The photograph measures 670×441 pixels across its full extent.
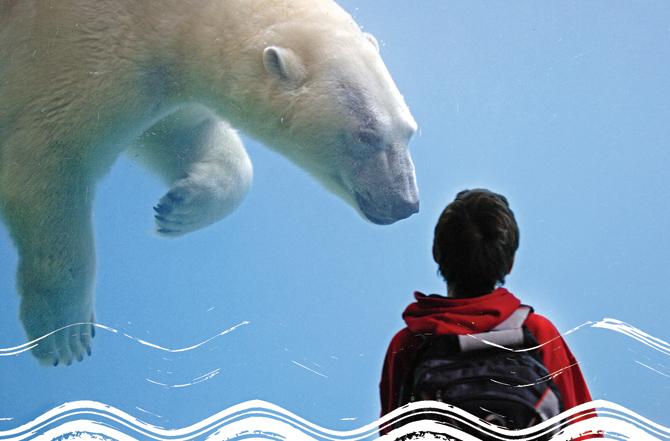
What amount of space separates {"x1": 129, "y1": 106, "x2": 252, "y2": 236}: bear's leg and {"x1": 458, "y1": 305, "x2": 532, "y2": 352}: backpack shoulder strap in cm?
142

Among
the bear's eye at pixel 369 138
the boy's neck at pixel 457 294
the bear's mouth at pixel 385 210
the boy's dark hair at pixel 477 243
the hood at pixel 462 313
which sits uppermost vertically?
the bear's eye at pixel 369 138

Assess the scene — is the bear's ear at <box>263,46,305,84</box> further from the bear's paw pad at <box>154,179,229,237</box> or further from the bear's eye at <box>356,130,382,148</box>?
the bear's paw pad at <box>154,179,229,237</box>

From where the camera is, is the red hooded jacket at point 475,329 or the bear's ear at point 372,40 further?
the bear's ear at point 372,40

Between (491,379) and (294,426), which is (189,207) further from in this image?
(491,379)

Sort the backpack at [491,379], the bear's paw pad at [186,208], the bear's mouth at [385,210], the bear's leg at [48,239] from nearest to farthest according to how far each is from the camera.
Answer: the backpack at [491,379], the bear's mouth at [385,210], the bear's leg at [48,239], the bear's paw pad at [186,208]

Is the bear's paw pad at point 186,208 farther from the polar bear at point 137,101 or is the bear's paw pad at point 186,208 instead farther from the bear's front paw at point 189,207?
the polar bear at point 137,101

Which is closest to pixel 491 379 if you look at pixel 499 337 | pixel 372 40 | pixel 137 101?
pixel 499 337

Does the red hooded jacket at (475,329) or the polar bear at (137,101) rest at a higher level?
the polar bear at (137,101)

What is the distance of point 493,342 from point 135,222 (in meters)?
1.54

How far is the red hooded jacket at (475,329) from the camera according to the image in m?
0.94

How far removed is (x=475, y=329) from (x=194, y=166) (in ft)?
4.98

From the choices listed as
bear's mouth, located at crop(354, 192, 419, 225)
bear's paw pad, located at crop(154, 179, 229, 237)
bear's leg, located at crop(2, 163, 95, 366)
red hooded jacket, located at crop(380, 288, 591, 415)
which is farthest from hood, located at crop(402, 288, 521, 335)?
bear's paw pad, located at crop(154, 179, 229, 237)

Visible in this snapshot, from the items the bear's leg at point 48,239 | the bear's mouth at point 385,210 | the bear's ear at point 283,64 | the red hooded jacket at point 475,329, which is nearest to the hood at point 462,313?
the red hooded jacket at point 475,329

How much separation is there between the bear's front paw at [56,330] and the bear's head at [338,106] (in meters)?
0.73
